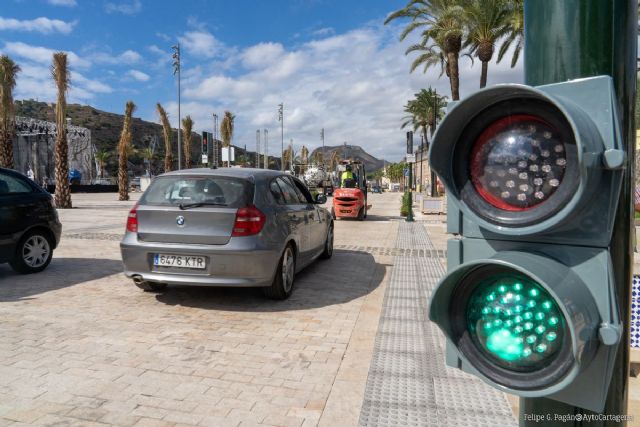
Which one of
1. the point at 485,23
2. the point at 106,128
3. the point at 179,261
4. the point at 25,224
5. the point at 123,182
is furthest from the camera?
the point at 106,128

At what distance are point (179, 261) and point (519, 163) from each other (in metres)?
4.60

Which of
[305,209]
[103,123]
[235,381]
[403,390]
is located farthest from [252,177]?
[103,123]

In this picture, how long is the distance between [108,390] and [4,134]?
24256 mm

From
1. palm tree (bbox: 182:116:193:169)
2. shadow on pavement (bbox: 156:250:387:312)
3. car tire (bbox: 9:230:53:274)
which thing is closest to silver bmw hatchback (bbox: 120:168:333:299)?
shadow on pavement (bbox: 156:250:387:312)

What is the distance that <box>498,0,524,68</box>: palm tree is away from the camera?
18188 mm

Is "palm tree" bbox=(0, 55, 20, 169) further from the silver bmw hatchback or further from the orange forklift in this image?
the silver bmw hatchback

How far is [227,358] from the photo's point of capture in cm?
385

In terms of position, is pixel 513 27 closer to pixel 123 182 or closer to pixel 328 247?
pixel 328 247

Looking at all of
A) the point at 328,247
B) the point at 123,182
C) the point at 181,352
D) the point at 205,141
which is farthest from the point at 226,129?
the point at 181,352

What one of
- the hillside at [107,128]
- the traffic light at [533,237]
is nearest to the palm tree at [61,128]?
the traffic light at [533,237]

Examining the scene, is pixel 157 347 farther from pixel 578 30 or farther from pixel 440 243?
pixel 440 243

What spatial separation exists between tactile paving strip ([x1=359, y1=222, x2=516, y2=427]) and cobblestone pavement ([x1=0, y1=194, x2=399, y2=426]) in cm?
14

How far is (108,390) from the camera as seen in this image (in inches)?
128

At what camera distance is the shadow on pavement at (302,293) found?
5.50 meters
